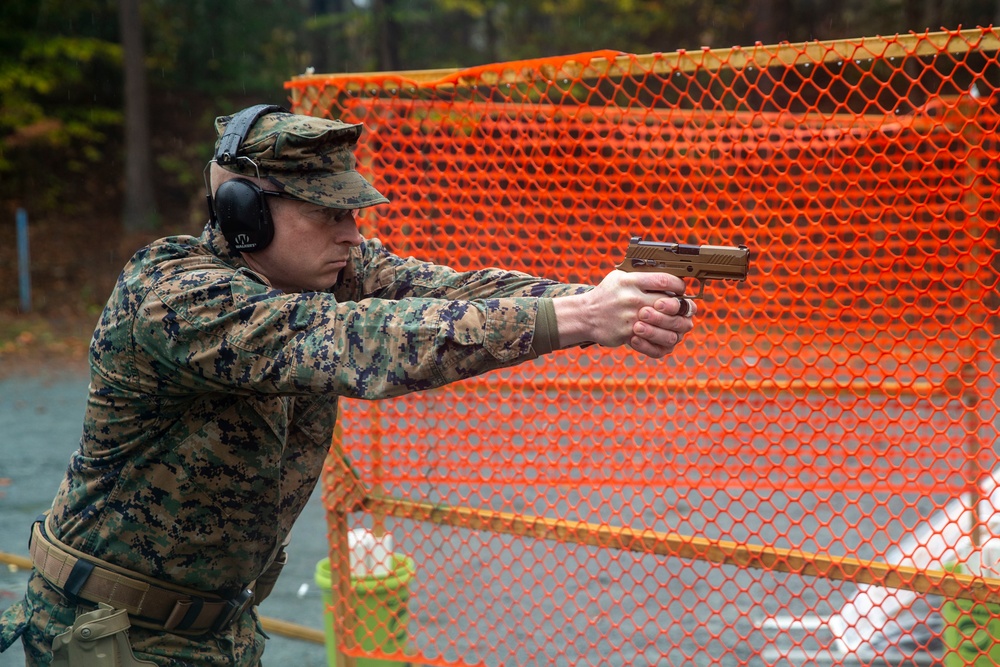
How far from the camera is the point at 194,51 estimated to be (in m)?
20.6

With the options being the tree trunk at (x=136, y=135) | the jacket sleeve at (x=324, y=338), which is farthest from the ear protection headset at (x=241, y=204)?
the tree trunk at (x=136, y=135)

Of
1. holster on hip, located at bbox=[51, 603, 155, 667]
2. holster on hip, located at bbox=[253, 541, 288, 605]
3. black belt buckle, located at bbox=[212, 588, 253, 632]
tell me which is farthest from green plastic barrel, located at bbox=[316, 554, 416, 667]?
holster on hip, located at bbox=[51, 603, 155, 667]

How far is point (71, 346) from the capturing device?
40.2 feet

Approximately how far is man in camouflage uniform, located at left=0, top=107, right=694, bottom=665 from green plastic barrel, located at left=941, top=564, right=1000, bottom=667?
170cm

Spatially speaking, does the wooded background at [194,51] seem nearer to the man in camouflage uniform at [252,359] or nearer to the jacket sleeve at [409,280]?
the jacket sleeve at [409,280]

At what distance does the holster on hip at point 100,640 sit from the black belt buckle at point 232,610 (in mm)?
220

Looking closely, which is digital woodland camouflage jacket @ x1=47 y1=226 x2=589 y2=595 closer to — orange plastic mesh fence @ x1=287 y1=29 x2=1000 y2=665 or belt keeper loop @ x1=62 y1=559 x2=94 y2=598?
belt keeper loop @ x1=62 y1=559 x2=94 y2=598

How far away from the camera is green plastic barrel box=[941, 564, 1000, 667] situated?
305cm

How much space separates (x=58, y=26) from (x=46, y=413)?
491 inches

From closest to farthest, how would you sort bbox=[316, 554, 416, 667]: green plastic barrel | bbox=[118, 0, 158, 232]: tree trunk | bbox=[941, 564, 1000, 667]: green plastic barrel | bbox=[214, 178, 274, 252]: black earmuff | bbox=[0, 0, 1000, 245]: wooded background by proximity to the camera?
bbox=[214, 178, 274, 252]: black earmuff < bbox=[941, 564, 1000, 667]: green plastic barrel < bbox=[316, 554, 416, 667]: green plastic barrel < bbox=[118, 0, 158, 232]: tree trunk < bbox=[0, 0, 1000, 245]: wooded background

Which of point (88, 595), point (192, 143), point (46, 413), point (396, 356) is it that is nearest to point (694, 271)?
point (396, 356)

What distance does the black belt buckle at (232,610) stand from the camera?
2572 millimetres

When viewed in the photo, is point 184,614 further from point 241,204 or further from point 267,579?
point 241,204

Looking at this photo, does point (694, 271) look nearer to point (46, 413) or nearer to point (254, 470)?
point (254, 470)
